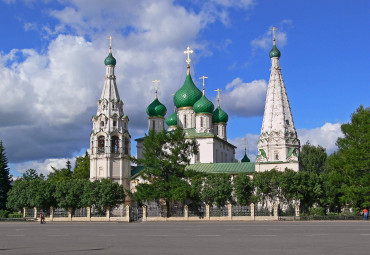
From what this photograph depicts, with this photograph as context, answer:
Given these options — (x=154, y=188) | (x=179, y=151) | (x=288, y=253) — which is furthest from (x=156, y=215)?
(x=288, y=253)

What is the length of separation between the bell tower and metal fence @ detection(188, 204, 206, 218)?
11.7 m

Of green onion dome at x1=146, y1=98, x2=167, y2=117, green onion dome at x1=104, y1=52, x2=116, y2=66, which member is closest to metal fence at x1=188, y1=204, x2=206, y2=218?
green onion dome at x1=146, y1=98, x2=167, y2=117

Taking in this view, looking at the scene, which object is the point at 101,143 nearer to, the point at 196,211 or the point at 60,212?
the point at 60,212

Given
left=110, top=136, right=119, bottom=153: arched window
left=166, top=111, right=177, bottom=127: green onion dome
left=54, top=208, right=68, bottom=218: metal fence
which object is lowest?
left=54, top=208, right=68, bottom=218: metal fence

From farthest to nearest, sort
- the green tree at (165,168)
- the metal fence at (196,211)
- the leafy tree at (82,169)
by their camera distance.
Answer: the leafy tree at (82,169), the metal fence at (196,211), the green tree at (165,168)

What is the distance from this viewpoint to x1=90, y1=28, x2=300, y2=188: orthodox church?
164ft

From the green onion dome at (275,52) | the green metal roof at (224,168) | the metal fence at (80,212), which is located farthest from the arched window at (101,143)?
the green onion dome at (275,52)

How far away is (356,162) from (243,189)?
9.74m

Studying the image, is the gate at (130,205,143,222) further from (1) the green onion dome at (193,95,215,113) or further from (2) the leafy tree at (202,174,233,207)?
(1) the green onion dome at (193,95,215,113)

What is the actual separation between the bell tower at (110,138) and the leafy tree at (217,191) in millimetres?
13347

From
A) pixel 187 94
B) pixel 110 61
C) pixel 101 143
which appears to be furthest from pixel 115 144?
pixel 187 94

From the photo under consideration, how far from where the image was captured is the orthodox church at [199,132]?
49938 millimetres

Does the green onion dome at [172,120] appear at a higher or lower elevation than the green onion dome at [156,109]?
lower

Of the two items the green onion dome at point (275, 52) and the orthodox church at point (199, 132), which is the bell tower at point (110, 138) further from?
the green onion dome at point (275, 52)
